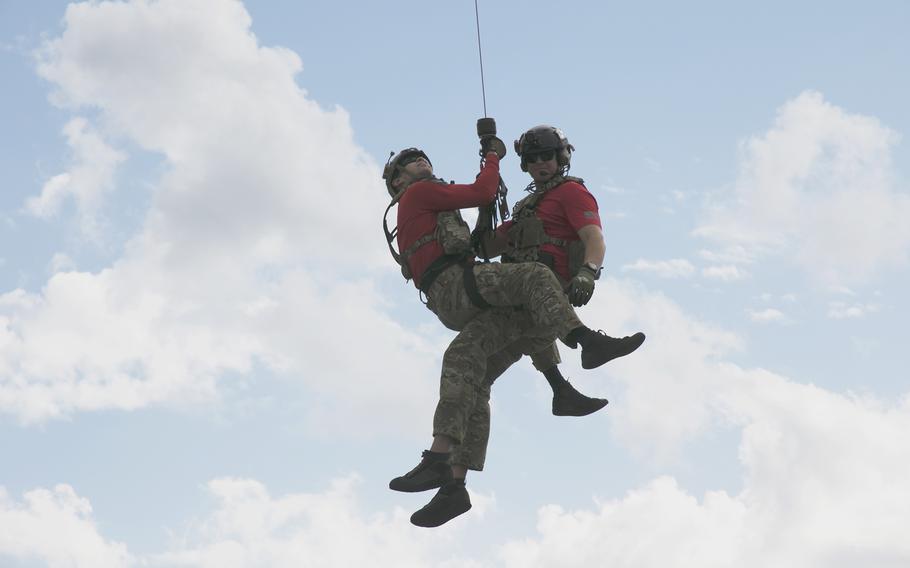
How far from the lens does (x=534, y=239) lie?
10711mm

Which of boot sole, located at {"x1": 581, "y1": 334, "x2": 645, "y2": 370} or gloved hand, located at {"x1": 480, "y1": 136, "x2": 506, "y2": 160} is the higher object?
gloved hand, located at {"x1": 480, "y1": 136, "x2": 506, "y2": 160}

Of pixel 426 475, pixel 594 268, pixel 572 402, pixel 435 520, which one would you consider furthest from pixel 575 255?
pixel 435 520

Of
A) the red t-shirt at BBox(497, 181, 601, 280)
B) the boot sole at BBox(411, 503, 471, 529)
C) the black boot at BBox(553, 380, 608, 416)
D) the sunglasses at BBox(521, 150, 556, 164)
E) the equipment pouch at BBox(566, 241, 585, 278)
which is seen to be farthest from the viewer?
the sunglasses at BBox(521, 150, 556, 164)

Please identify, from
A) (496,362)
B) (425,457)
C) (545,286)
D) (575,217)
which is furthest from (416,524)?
(575,217)

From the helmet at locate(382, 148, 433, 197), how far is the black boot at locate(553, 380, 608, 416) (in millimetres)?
2451

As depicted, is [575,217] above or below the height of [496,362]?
above

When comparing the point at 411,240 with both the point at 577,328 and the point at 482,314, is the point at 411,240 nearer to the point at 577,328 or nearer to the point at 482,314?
the point at 482,314

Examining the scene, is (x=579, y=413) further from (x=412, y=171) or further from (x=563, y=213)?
(x=412, y=171)

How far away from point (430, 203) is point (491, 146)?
786mm

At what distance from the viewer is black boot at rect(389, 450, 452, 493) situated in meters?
9.93

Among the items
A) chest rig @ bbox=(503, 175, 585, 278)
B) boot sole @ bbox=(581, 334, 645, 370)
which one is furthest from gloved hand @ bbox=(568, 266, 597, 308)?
chest rig @ bbox=(503, 175, 585, 278)

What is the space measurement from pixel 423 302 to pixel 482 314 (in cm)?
58

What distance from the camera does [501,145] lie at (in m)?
10.6

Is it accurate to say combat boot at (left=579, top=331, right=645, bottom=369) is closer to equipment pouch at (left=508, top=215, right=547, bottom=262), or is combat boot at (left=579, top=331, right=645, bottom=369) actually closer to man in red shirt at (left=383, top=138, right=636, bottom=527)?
man in red shirt at (left=383, top=138, right=636, bottom=527)
